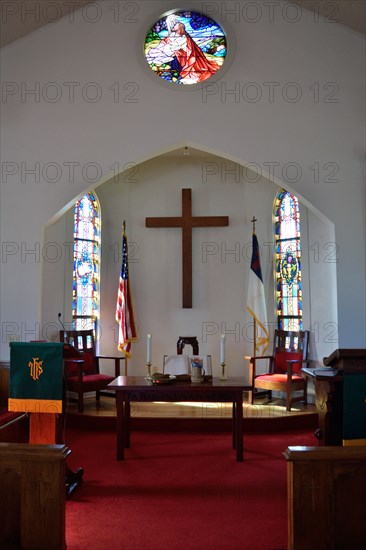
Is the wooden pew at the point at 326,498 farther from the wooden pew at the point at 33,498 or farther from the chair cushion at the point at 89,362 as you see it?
the chair cushion at the point at 89,362

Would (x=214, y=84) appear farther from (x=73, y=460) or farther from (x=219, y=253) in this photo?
(x=73, y=460)

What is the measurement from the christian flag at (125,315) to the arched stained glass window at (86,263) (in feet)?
1.69

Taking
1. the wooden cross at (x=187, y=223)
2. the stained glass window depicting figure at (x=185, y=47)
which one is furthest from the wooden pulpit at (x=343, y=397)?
the stained glass window depicting figure at (x=185, y=47)

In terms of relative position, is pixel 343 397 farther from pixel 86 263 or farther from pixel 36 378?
pixel 86 263

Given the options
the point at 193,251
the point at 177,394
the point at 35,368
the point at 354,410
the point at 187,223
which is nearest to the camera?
the point at 354,410

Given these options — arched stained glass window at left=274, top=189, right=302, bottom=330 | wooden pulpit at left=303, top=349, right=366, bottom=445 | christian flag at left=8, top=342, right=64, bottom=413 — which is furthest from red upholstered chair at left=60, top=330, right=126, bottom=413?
wooden pulpit at left=303, top=349, right=366, bottom=445

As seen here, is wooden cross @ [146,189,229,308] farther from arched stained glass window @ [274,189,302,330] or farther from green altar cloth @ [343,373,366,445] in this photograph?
green altar cloth @ [343,373,366,445]

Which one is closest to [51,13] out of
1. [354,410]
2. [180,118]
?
[180,118]

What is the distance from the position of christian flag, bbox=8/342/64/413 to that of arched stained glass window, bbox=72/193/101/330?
351cm

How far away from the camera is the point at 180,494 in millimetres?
3348

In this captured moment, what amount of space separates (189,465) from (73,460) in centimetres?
99

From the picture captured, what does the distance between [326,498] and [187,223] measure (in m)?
5.27

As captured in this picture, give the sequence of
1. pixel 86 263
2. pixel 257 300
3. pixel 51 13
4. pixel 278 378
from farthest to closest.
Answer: pixel 86 263, pixel 257 300, pixel 278 378, pixel 51 13

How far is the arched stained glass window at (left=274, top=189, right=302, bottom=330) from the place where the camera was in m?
6.67
